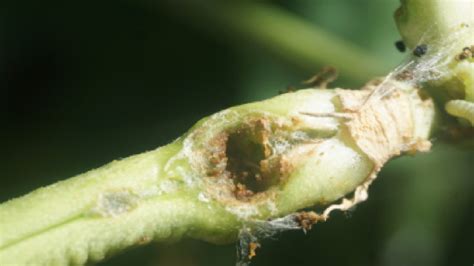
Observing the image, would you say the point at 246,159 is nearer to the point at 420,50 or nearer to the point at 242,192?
the point at 242,192

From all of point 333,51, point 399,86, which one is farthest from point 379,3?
point 399,86

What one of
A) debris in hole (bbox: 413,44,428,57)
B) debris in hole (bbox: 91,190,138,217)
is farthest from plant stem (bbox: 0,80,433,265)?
debris in hole (bbox: 413,44,428,57)

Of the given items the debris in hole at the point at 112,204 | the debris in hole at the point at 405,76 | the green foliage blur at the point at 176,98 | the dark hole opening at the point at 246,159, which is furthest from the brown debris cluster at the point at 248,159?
the green foliage blur at the point at 176,98

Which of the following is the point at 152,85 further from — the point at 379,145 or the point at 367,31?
the point at 379,145

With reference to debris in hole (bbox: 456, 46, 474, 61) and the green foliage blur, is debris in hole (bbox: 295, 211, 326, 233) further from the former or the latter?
the green foliage blur

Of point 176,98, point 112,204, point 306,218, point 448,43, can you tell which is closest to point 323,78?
point 448,43

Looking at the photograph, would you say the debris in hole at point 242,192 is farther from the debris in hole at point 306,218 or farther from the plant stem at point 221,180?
the debris in hole at point 306,218
